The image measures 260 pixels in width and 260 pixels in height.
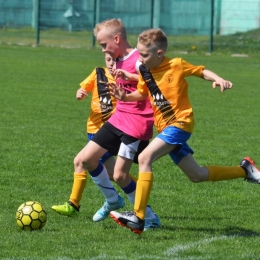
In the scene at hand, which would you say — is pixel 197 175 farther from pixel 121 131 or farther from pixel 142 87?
pixel 142 87

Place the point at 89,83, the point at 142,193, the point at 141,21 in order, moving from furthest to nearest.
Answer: the point at 141,21 < the point at 89,83 < the point at 142,193

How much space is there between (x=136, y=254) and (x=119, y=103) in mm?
1548

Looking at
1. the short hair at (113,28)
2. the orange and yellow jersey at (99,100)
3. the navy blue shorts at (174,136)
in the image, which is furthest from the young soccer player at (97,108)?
the navy blue shorts at (174,136)

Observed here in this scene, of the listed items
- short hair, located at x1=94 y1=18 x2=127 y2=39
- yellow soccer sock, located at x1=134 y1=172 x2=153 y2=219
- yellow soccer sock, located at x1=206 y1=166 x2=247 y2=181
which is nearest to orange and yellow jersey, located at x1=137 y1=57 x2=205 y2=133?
yellow soccer sock, located at x1=134 y1=172 x2=153 y2=219

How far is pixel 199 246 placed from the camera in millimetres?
5559

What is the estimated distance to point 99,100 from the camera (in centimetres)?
683

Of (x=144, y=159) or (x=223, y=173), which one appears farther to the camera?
(x=223, y=173)

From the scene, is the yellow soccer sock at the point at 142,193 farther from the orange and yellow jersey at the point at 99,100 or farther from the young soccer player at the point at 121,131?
the orange and yellow jersey at the point at 99,100

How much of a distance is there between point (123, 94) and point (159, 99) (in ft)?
0.94

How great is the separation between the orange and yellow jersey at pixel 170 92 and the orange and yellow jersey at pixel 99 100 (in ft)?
2.66

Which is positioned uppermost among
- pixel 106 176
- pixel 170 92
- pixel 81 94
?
pixel 170 92

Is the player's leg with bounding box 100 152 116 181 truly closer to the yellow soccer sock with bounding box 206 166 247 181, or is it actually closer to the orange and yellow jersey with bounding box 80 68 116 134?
the orange and yellow jersey with bounding box 80 68 116 134

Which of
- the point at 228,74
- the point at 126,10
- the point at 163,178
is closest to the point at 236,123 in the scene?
the point at 163,178

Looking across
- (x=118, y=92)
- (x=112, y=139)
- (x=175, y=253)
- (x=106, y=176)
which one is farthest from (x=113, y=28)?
(x=175, y=253)
